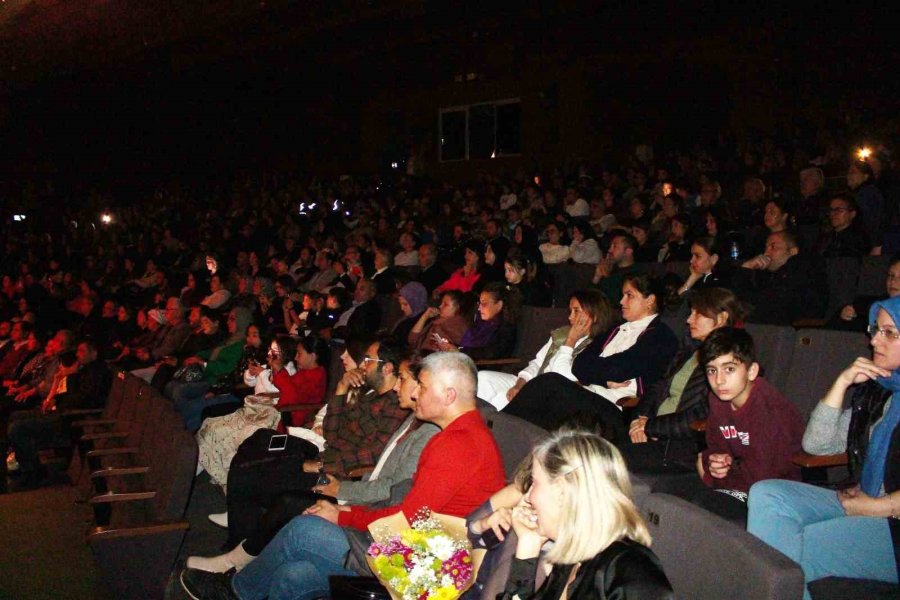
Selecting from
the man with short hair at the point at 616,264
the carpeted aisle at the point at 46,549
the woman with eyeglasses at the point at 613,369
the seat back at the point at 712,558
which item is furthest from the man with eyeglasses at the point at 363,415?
the man with short hair at the point at 616,264

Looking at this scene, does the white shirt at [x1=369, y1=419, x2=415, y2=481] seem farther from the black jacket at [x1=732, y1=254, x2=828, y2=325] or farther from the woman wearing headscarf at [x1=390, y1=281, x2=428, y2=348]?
the woman wearing headscarf at [x1=390, y1=281, x2=428, y2=348]

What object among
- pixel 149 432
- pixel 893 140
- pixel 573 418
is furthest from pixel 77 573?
pixel 893 140

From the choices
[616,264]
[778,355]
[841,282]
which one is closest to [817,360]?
[778,355]

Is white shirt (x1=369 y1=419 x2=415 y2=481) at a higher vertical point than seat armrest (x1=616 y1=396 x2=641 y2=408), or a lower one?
lower

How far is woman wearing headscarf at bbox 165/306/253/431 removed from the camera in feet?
23.4

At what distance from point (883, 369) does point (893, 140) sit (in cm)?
894

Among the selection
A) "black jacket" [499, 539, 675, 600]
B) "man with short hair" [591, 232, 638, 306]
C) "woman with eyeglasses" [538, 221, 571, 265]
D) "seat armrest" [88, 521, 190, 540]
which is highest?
"woman with eyeglasses" [538, 221, 571, 265]

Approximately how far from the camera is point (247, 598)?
10.6 feet

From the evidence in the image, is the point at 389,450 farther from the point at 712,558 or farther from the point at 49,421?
the point at 49,421

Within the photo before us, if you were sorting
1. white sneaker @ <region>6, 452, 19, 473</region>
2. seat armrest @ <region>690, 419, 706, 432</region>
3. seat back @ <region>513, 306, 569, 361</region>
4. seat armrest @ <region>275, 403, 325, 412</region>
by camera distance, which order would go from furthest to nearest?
1. white sneaker @ <region>6, 452, 19, 473</region>
2. seat back @ <region>513, 306, 569, 361</region>
3. seat armrest @ <region>275, 403, 325, 412</region>
4. seat armrest @ <region>690, 419, 706, 432</region>

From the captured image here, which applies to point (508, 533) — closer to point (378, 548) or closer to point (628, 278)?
point (378, 548)

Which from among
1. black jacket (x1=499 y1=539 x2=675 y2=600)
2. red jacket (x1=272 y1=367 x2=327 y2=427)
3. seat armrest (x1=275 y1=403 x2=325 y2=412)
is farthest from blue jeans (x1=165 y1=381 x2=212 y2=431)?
black jacket (x1=499 y1=539 x2=675 y2=600)

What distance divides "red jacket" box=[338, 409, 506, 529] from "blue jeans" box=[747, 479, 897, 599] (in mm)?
820

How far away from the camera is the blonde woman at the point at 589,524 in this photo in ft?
5.79
